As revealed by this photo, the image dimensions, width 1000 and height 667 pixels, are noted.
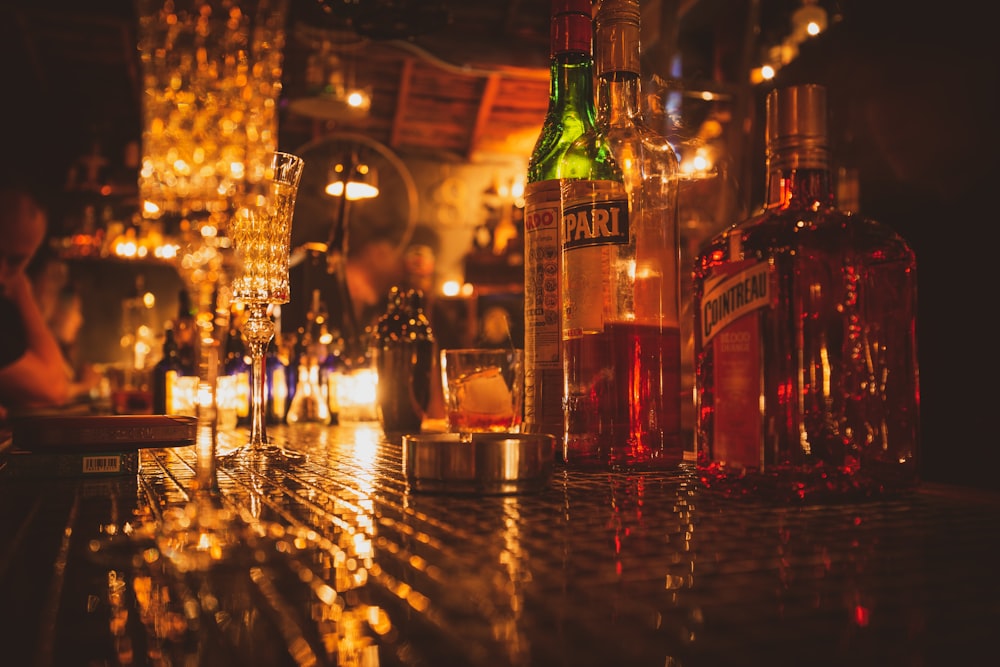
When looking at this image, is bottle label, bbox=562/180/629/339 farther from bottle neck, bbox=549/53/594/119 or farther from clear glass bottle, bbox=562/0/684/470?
bottle neck, bbox=549/53/594/119

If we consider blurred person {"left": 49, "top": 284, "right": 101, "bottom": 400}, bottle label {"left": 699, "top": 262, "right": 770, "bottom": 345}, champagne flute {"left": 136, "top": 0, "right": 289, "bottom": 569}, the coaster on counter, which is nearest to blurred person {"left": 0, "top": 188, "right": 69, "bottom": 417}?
blurred person {"left": 49, "top": 284, "right": 101, "bottom": 400}

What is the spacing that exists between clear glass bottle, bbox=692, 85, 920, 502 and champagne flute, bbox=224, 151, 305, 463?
1.60ft

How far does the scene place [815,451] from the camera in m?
0.63

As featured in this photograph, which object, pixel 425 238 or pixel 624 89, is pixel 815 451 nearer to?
pixel 624 89

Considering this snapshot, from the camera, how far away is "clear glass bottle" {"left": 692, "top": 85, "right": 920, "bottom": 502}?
624 millimetres

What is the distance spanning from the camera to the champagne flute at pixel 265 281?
0.90m

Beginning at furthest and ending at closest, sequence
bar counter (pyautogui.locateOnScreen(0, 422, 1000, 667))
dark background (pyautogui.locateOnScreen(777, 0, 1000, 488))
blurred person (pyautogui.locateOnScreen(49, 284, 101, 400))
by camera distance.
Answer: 1. blurred person (pyautogui.locateOnScreen(49, 284, 101, 400))
2. dark background (pyautogui.locateOnScreen(777, 0, 1000, 488))
3. bar counter (pyautogui.locateOnScreen(0, 422, 1000, 667))

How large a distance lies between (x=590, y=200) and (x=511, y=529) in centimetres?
44

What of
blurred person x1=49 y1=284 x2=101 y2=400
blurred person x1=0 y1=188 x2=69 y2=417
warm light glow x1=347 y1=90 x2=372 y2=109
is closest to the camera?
warm light glow x1=347 y1=90 x2=372 y2=109

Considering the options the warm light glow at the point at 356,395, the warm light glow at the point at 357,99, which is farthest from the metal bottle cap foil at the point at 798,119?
the warm light glow at the point at 357,99

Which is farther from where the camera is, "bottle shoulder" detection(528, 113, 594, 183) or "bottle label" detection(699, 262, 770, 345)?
"bottle shoulder" detection(528, 113, 594, 183)

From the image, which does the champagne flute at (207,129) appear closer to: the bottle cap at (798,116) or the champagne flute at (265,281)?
the champagne flute at (265,281)

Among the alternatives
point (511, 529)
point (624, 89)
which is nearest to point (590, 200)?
point (624, 89)

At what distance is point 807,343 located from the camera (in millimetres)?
622
